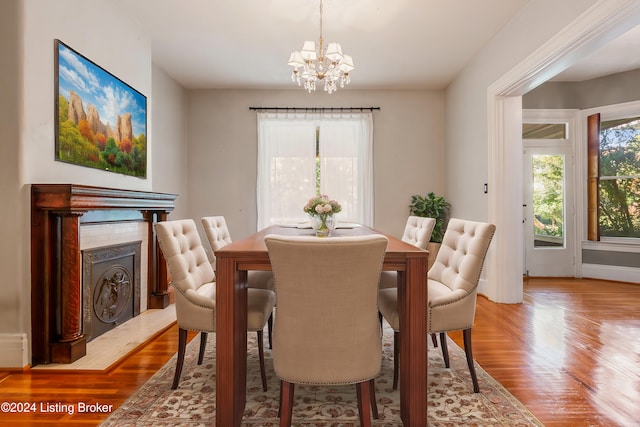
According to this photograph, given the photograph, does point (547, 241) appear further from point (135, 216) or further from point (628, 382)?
point (135, 216)

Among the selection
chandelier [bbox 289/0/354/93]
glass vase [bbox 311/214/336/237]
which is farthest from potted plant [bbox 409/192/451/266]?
glass vase [bbox 311/214/336/237]

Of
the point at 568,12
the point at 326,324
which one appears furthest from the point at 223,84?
the point at 326,324

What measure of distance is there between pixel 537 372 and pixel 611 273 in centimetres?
394

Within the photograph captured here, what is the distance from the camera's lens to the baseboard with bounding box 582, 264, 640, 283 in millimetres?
4844

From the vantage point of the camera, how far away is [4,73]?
214 centimetres

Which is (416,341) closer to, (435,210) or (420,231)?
(420,231)

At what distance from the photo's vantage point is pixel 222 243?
2.88m

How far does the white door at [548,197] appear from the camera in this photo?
5.21 m

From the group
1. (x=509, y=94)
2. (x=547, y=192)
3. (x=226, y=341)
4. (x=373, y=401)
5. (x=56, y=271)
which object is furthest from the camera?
(x=547, y=192)

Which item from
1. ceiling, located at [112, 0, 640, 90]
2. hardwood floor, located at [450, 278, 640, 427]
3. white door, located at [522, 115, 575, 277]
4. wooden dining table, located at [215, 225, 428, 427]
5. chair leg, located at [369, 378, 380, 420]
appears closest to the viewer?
wooden dining table, located at [215, 225, 428, 427]

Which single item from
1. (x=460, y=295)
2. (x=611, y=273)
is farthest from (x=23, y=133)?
(x=611, y=273)

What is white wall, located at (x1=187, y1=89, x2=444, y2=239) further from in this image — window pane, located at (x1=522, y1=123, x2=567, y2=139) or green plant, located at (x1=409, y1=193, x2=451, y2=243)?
window pane, located at (x1=522, y1=123, x2=567, y2=139)

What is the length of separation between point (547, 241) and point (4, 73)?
6238mm

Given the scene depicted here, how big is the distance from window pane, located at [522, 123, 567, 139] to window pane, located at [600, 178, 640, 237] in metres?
0.89
